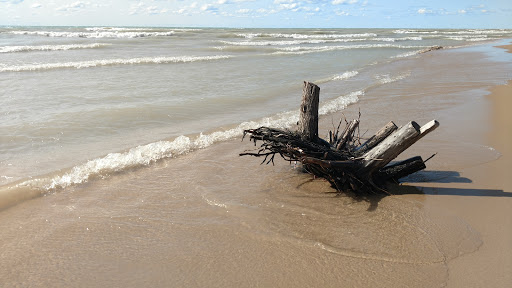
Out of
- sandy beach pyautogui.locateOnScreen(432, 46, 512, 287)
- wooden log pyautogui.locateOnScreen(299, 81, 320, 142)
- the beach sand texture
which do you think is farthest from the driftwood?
sandy beach pyautogui.locateOnScreen(432, 46, 512, 287)

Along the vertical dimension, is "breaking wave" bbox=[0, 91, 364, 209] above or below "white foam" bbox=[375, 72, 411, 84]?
below

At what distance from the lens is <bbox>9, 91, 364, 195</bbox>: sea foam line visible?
4.66 meters

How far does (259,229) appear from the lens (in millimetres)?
3645

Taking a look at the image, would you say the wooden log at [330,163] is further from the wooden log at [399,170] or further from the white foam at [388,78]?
the white foam at [388,78]

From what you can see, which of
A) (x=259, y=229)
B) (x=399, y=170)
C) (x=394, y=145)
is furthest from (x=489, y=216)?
(x=259, y=229)

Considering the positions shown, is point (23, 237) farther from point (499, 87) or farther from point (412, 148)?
point (499, 87)

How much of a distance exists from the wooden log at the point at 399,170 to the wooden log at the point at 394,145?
34 centimetres

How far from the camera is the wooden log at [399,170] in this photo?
4454 millimetres

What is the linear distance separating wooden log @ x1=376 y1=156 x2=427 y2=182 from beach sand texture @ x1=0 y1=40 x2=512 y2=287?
0.17 metres

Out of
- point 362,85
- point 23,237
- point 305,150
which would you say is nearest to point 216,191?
point 305,150

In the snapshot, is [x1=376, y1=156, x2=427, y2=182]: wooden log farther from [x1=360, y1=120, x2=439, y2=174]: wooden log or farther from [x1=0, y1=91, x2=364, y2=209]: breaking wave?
[x1=0, y1=91, x2=364, y2=209]: breaking wave

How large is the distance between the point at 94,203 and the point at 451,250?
360 centimetres

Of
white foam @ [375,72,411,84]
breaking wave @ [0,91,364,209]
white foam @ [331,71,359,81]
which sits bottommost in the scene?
breaking wave @ [0,91,364,209]

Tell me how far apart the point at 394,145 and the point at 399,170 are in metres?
0.62
